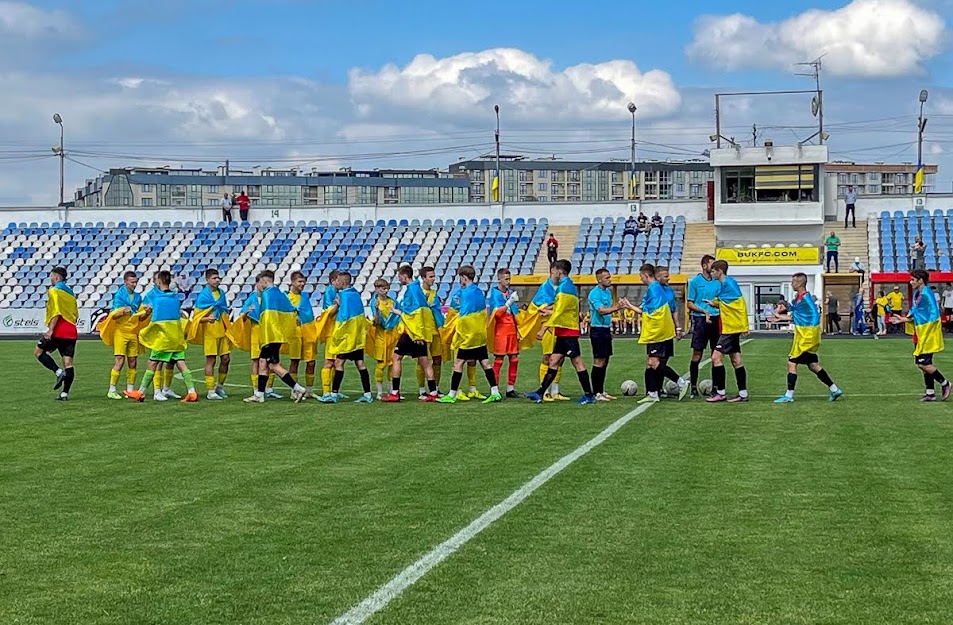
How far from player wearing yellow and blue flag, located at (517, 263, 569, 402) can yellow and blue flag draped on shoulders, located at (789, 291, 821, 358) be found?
131 inches

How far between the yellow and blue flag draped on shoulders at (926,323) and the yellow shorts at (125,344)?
37.6ft

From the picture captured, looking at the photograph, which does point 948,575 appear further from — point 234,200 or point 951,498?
point 234,200

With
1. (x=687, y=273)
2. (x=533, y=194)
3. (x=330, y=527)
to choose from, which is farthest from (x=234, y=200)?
(x=533, y=194)

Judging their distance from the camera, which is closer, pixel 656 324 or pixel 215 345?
pixel 656 324

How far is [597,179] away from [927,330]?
143513 mm

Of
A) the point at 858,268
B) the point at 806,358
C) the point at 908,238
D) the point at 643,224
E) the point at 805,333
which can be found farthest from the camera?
the point at 643,224

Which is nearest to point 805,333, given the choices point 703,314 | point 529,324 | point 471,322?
point 703,314

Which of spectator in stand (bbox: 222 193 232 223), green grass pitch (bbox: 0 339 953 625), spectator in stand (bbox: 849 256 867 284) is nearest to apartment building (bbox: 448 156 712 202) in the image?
spectator in stand (bbox: 222 193 232 223)

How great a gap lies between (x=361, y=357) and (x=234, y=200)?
159 feet

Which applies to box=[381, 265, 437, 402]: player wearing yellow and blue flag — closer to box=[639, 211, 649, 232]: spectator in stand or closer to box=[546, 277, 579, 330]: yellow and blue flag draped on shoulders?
box=[546, 277, 579, 330]: yellow and blue flag draped on shoulders

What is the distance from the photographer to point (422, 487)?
33.3 feet

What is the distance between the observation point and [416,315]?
59.6 feet

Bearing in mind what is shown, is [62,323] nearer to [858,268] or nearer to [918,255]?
[858,268]

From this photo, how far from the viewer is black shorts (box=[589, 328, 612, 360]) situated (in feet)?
57.9
